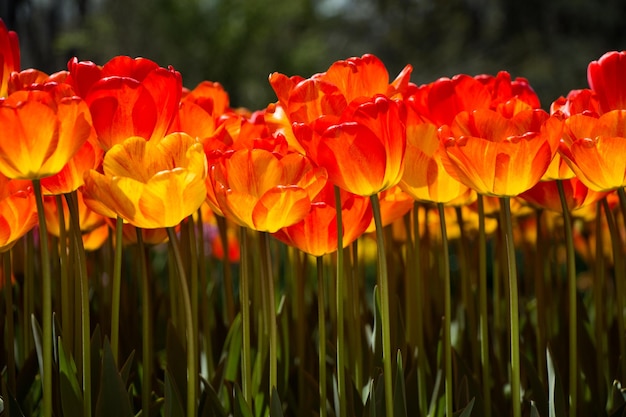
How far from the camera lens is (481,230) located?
83 cm

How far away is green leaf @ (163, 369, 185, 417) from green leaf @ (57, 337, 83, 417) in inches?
3.5

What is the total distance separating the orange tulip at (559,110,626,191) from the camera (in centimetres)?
71

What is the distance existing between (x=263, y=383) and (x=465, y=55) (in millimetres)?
14090

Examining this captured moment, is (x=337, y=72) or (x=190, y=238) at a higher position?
(x=337, y=72)

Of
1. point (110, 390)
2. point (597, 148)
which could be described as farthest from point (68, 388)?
point (597, 148)

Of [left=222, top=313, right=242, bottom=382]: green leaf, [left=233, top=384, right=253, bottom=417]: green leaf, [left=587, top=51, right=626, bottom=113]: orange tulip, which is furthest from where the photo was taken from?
[left=222, top=313, right=242, bottom=382]: green leaf

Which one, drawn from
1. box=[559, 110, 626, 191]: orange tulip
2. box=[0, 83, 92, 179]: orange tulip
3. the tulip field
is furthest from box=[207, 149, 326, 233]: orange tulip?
box=[559, 110, 626, 191]: orange tulip

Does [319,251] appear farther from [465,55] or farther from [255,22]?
[465,55]

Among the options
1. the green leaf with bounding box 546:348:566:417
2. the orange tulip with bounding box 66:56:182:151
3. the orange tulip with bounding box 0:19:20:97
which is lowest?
the green leaf with bounding box 546:348:566:417

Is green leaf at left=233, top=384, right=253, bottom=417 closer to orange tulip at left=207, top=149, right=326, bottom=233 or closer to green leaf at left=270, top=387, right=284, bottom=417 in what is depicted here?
green leaf at left=270, top=387, right=284, bottom=417

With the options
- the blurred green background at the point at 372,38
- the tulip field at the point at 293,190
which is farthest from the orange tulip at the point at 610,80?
the blurred green background at the point at 372,38

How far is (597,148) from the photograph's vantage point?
71 cm

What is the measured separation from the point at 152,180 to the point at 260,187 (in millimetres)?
100

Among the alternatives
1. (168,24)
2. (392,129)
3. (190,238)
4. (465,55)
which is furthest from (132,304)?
(465,55)
